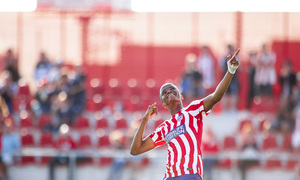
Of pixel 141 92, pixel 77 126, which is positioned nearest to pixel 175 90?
pixel 77 126

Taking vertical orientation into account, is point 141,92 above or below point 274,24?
below

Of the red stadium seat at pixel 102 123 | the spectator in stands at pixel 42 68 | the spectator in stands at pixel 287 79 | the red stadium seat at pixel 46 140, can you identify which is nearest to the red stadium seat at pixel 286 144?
the spectator in stands at pixel 287 79

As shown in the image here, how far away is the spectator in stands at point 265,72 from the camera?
54.0 ft

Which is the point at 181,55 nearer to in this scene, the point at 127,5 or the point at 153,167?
the point at 127,5

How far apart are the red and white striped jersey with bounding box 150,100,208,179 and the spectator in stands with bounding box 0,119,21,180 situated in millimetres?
7295

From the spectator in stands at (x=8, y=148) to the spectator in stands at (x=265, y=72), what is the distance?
6.39m

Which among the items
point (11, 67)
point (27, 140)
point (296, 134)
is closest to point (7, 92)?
point (27, 140)

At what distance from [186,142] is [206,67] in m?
10.3

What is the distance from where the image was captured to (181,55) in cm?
2009

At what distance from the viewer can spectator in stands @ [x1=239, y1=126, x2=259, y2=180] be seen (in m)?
12.8

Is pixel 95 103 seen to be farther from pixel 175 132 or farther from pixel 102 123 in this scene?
pixel 175 132

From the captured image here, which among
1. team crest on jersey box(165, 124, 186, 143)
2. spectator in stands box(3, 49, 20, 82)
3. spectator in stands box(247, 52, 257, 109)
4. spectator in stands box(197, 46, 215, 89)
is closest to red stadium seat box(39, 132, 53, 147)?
Result: spectator in stands box(3, 49, 20, 82)

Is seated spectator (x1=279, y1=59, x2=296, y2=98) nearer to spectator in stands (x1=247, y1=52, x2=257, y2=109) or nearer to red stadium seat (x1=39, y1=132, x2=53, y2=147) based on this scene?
spectator in stands (x1=247, y1=52, x2=257, y2=109)

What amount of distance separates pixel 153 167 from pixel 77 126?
11.2 feet
